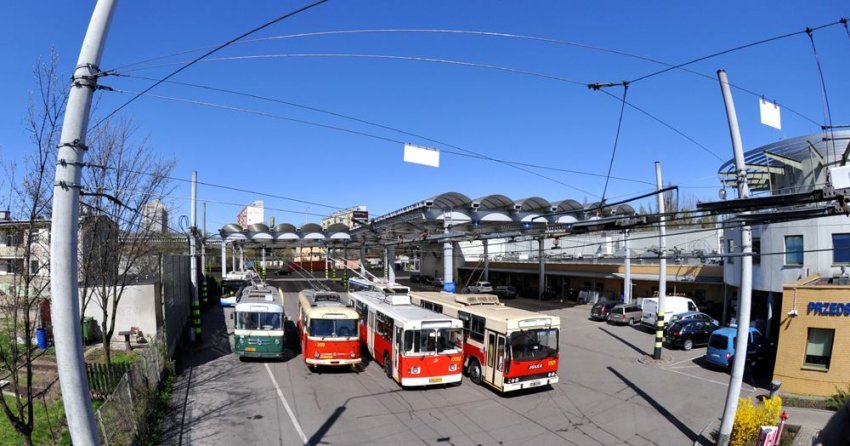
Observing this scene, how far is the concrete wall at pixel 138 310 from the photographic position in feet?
75.3

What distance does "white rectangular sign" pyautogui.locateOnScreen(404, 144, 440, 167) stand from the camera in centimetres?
1145

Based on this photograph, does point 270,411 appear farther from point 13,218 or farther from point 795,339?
point 795,339

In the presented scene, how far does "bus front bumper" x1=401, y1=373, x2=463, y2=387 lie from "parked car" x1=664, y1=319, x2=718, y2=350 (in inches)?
515

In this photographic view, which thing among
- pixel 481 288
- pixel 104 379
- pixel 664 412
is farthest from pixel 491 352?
pixel 481 288

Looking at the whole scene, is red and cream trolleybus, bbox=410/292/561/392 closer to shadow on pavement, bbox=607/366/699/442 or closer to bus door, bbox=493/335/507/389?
bus door, bbox=493/335/507/389

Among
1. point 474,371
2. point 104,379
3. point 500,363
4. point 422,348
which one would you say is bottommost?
point 474,371

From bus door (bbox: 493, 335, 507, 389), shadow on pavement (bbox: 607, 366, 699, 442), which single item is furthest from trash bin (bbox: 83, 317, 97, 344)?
shadow on pavement (bbox: 607, 366, 699, 442)

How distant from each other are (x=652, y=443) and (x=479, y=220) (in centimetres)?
2147

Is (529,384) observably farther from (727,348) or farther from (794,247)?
(794,247)

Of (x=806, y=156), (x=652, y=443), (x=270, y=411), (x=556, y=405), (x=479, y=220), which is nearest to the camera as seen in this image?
(x=652, y=443)

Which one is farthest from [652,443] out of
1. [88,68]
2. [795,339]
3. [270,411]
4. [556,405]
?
[88,68]

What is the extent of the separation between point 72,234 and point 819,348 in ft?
65.9

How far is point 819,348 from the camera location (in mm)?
16109

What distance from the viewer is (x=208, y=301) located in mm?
40562
